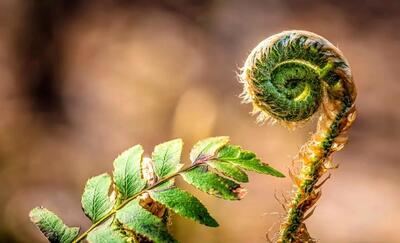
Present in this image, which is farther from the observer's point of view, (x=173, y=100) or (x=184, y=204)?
(x=173, y=100)

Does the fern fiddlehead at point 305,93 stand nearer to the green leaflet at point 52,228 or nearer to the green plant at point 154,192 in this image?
the green plant at point 154,192

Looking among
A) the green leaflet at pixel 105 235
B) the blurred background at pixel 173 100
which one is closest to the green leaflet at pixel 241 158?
the green leaflet at pixel 105 235

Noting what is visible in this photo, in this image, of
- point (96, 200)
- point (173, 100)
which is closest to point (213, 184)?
point (96, 200)

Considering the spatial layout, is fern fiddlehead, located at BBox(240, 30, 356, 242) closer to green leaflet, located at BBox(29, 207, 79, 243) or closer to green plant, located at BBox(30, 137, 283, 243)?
green plant, located at BBox(30, 137, 283, 243)

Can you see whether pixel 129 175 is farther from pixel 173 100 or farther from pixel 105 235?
pixel 173 100

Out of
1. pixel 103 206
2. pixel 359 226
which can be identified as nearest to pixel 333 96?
pixel 103 206

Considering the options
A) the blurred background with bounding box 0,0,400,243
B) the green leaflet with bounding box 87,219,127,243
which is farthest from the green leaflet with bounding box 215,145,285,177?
the blurred background with bounding box 0,0,400,243
